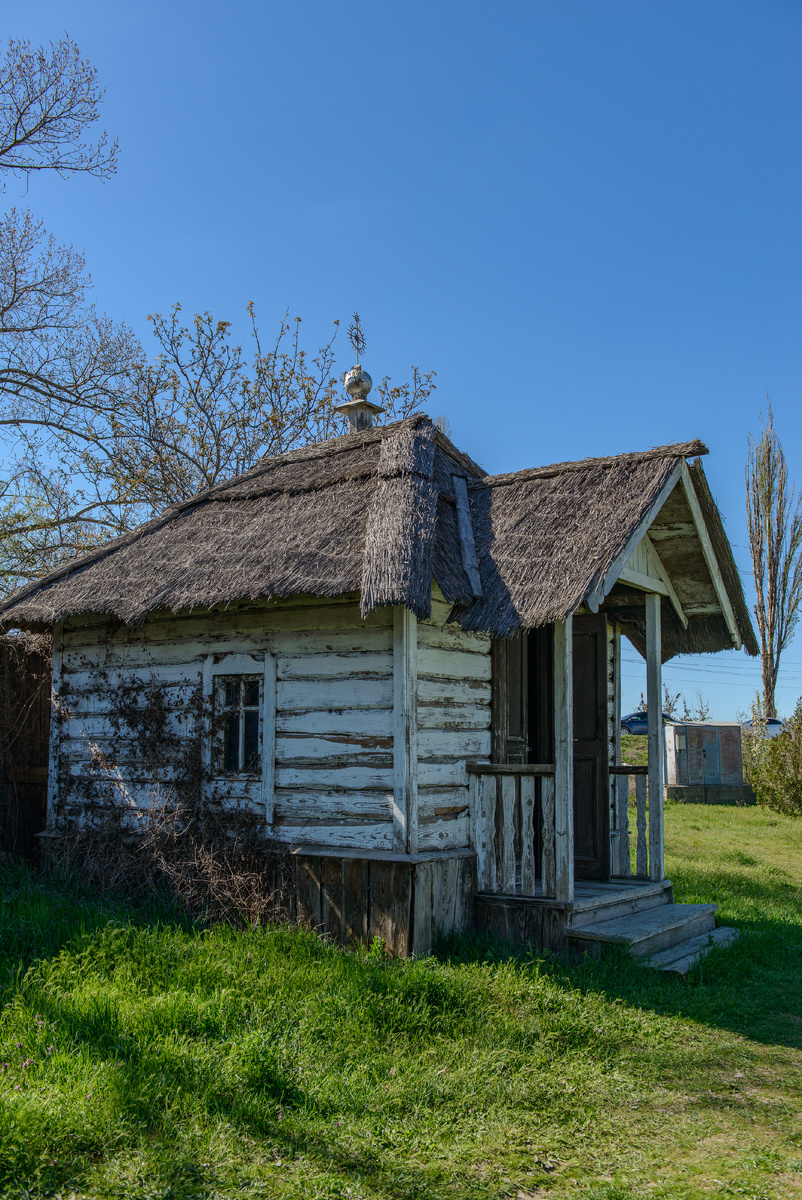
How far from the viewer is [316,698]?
7.67 m

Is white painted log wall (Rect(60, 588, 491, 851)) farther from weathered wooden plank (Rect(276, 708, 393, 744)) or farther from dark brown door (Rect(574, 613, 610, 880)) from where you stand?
dark brown door (Rect(574, 613, 610, 880))

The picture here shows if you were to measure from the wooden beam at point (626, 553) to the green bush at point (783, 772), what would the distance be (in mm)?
12863

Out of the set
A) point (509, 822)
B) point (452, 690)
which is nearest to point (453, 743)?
point (452, 690)

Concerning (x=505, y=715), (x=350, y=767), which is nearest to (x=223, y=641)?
(x=350, y=767)

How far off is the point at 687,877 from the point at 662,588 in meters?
4.36

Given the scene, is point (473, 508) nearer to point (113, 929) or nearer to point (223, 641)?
point (223, 641)

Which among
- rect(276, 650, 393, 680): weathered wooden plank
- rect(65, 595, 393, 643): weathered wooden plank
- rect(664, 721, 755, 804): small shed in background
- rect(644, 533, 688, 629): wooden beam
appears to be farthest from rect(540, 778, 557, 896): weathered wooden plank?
rect(664, 721, 755, 804): small shed in background

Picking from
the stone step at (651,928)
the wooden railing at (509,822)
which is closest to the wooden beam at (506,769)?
the wooden railing at (509,822)

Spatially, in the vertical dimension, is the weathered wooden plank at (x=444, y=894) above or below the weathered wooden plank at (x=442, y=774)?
below

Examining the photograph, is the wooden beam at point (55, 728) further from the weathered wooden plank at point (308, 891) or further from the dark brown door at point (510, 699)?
the dark brown door at point (510, 699)

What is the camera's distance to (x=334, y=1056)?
16.0 ft

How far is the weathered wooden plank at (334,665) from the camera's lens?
24.1ft

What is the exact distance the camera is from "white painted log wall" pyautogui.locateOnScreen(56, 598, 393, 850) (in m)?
7.30

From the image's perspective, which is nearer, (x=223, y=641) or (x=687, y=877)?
(x=223, y=641)
